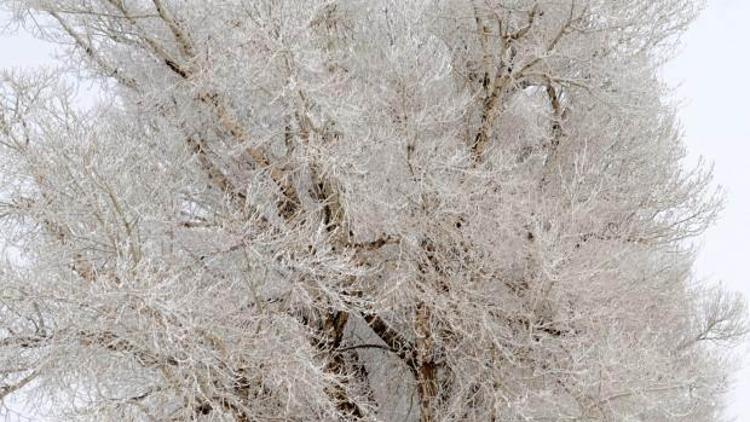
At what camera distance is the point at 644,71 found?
25.4 feet

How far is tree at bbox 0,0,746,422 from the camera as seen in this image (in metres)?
5.43

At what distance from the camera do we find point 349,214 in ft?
20.6

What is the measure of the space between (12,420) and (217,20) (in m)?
3.18

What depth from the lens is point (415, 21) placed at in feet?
22.0

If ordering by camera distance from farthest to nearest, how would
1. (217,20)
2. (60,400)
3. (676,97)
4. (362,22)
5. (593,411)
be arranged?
(676,97), (362,22), (217,20), (593,411), (60,400)

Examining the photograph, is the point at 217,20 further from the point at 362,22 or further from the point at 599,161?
the point at 599,161

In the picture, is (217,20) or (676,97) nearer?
(217,20)

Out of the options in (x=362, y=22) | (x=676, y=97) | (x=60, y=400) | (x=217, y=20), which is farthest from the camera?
(x=676, y=97)

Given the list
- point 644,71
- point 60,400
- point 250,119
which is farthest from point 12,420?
point 644,71

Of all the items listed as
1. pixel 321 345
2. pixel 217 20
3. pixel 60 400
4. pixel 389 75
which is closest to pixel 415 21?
pixel 389 75

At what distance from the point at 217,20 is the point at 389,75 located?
1.43 metres

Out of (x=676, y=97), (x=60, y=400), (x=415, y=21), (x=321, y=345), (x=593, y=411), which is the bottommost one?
(x=593, y=411)

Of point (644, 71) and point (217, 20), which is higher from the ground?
point (217, 20)

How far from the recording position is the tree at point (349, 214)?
543cm
